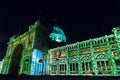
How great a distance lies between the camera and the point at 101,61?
58.0 feet

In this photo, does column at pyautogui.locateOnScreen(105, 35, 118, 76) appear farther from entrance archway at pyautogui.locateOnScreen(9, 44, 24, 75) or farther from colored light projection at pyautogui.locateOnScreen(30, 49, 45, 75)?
entrance archway at pyautogui.locateOnScreen(9, 44, 24, 75)

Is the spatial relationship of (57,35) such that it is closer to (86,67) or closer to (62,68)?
(62,68)

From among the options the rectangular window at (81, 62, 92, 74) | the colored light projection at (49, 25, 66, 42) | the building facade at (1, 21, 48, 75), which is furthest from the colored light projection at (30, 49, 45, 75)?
the rectangular window at (81, 62, 92, 74)

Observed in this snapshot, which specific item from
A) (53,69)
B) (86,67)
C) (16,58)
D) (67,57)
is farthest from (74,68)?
(16,58)

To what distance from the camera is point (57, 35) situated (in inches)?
1298

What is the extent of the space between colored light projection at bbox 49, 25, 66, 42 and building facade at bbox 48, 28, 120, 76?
8112 mm

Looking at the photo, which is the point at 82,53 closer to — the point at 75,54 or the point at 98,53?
the point at 75,54

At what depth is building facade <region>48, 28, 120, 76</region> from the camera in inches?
656

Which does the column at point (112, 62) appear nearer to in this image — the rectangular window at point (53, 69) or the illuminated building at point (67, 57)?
the illuminated building at point (67, 57)

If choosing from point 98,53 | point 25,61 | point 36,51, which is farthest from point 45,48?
point 98,53

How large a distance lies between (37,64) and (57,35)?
12.1m


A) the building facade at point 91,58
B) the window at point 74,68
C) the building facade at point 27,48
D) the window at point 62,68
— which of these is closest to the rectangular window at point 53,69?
the building facade at point 91,58

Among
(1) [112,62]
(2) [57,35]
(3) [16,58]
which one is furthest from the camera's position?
(3) [16,58]

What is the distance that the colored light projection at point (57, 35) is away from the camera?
31870 millimetres
